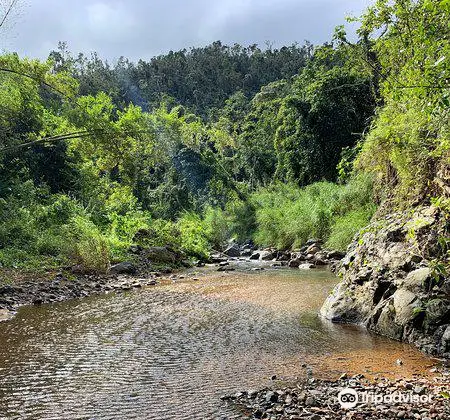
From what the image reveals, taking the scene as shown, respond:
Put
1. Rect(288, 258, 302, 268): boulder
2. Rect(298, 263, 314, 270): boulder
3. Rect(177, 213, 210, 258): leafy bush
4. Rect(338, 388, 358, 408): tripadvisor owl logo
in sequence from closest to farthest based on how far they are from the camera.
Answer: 1. Rect(338, 388, 358, 408): tripadvisor owl logo
2. Rect(298, 263, 314, 270): boulder
3. Rect(288, 258, 302, 268): boulder
4. Rect(177, 213, 210, 258): leafy bush

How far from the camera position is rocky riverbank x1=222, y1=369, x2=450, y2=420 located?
447 centimetres

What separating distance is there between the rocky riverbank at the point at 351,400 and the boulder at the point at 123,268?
12051mm

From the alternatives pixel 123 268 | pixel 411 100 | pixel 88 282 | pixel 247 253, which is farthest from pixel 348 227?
pixel 411 100

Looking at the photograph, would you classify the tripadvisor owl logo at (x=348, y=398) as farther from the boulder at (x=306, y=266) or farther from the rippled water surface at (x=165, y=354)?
the boulder at (x=306, y=266)

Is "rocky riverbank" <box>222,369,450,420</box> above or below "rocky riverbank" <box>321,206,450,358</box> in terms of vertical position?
below

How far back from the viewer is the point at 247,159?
141 feet

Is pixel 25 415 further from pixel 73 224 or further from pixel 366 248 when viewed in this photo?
pixel 73 224

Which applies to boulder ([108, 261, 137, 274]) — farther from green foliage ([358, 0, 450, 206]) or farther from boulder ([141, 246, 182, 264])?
green foliage ([358, 0, 450, 206])

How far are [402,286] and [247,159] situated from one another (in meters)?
35.8

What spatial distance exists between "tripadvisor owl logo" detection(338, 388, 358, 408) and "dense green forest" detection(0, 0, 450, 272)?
2.55 m

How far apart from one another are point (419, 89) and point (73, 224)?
53.9ft

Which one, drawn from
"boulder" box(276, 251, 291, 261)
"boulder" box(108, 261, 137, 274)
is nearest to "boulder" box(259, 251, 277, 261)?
"boulder" box(276, 251, 291, 261)

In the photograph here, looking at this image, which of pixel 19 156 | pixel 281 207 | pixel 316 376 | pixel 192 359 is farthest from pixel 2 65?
pixel 281 207

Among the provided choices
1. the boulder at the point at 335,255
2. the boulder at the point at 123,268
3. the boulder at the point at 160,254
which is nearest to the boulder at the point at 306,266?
the boulder at the point at 335,255
